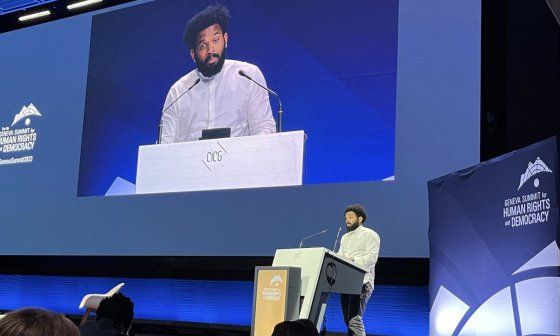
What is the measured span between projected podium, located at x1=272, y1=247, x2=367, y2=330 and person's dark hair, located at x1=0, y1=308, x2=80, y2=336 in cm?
254

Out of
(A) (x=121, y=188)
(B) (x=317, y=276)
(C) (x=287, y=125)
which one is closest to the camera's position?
(B) (x=317, y=276)

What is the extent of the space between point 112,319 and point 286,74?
10.8 feet

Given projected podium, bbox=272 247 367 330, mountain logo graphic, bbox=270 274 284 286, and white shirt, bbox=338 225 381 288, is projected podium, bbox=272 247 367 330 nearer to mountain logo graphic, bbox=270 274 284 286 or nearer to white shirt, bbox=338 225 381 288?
mountain logo graphic, bbox=270 274 284 286

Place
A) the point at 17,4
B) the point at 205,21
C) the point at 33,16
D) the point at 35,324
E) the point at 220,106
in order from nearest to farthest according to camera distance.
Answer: the point at 35,324
the point at 220,106
the point at 205,21
the point at 33,16
the point at 17,4

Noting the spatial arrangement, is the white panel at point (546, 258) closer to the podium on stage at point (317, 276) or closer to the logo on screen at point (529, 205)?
the logo on screen at point (529, 205)

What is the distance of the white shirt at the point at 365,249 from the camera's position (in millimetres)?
Answer: 4590

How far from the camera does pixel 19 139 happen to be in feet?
24.7

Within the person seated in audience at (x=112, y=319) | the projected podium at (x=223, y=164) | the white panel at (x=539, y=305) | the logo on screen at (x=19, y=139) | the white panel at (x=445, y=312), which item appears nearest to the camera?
the white panel at (x=539, y=305)

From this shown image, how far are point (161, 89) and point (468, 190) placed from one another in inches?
149

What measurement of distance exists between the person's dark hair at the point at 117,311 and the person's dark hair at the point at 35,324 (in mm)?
2060

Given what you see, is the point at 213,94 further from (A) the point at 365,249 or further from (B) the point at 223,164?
(A) the point at 365,249

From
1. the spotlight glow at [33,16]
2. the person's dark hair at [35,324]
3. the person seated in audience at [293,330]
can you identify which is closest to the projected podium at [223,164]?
the spotlight glow at [33,16]

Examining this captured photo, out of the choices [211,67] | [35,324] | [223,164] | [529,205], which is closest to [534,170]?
[529,205]

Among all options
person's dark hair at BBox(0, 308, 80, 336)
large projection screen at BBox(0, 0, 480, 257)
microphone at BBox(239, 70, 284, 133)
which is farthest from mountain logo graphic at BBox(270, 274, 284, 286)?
person's dark hair at BBox(0, 308, 80, 336)
